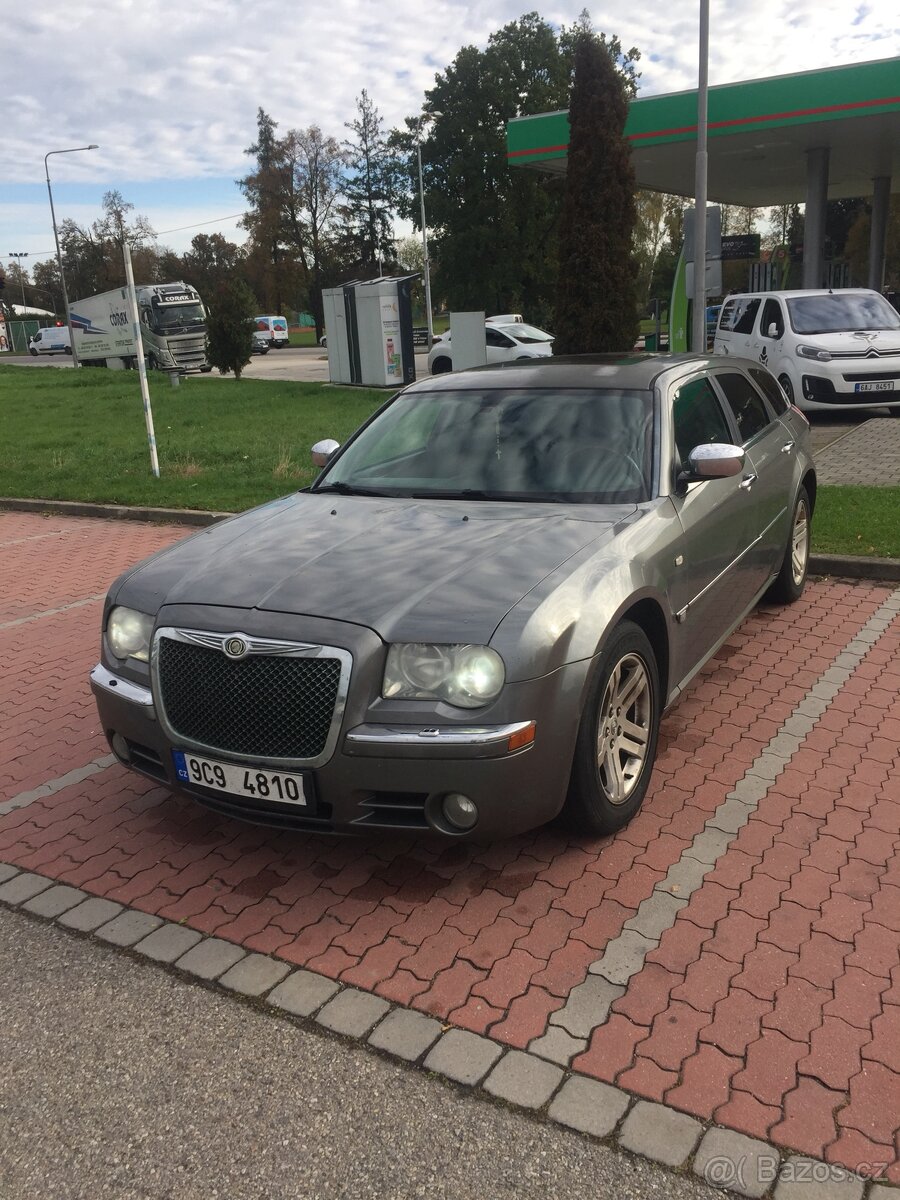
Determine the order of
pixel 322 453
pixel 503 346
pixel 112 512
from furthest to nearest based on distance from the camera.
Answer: pixel 503 346
pixel 112 512
pixel 322 453

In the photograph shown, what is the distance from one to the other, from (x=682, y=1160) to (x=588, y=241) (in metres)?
16.6

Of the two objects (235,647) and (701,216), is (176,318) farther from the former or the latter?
(235,647)

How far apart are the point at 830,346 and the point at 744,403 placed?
9010 millimetres

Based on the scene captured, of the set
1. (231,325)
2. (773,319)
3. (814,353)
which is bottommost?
(814,353)

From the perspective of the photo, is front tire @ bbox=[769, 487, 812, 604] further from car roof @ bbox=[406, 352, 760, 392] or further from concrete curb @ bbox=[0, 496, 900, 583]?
car roof @ bbox=[406, 352, 760, 392]

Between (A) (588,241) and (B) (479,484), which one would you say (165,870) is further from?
(A) (588,241)

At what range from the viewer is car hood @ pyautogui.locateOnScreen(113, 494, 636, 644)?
3.20 metres

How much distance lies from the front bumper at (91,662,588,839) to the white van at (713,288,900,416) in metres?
11.0

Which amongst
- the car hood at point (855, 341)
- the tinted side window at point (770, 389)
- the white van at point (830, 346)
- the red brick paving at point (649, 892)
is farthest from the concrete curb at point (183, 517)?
the car hood at point (855, 341)

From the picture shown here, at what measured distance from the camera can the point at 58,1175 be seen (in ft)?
7.75

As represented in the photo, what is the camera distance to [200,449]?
14352 millimetres

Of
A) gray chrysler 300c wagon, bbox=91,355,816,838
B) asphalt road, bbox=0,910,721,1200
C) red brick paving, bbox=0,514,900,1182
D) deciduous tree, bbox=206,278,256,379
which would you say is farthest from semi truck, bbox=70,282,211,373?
asphalt road, bbox=0,910,721,1200

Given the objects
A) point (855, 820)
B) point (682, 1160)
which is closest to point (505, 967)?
point (682, 1160)

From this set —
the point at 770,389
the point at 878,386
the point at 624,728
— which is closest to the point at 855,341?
the point at 878,386
